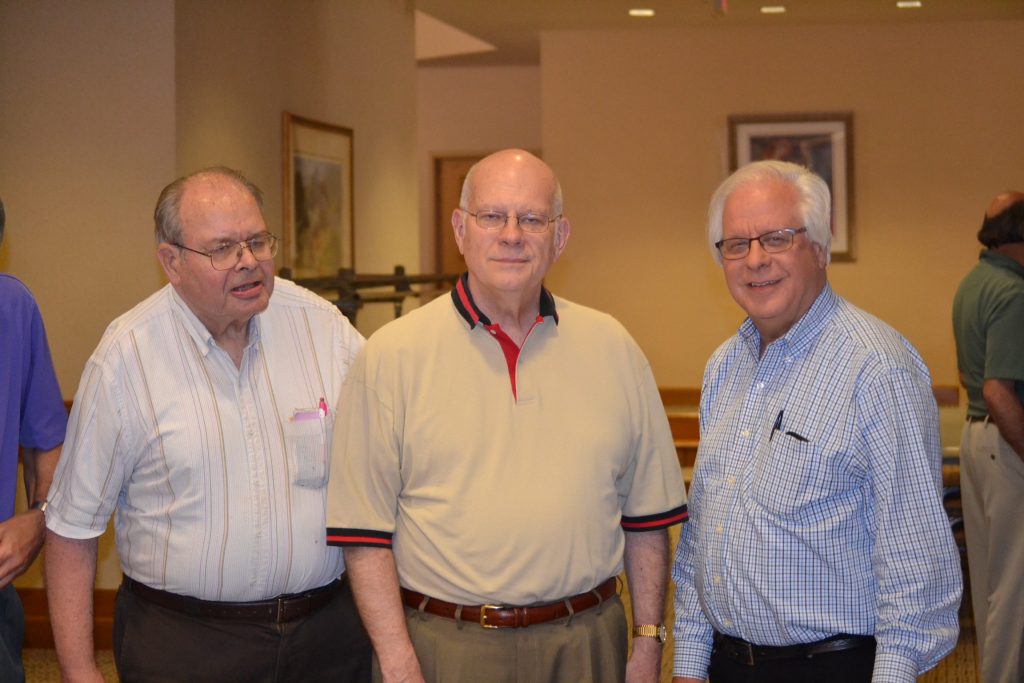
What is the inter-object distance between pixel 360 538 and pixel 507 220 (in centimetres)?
67

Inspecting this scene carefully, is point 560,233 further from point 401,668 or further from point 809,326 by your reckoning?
point 401,668

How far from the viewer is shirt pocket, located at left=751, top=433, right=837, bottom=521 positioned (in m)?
2.03

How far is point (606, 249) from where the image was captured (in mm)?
8859

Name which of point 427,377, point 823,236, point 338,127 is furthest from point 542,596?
point 338,127

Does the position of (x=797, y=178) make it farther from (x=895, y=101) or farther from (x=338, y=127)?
(x=895, y=101)

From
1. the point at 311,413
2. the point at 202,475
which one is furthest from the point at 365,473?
the point at 202,475

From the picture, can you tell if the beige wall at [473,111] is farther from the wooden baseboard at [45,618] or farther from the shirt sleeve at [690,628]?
the shirt sleeve at [690,628]

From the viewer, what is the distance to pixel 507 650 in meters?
2.22

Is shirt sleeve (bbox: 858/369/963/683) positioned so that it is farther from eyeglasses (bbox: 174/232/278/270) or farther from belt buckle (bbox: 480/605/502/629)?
eyeglasses (bbox: 174/232/278/270)

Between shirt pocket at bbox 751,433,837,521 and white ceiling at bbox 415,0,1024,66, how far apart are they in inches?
230

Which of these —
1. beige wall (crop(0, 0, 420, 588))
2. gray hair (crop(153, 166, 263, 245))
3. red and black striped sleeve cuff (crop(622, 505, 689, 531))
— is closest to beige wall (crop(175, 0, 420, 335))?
beige wall (crop(0, 0, 420, 588))

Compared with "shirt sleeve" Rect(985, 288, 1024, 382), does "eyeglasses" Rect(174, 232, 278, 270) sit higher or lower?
higher

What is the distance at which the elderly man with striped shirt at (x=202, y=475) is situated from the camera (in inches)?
91.0

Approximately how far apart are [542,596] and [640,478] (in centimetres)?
35
